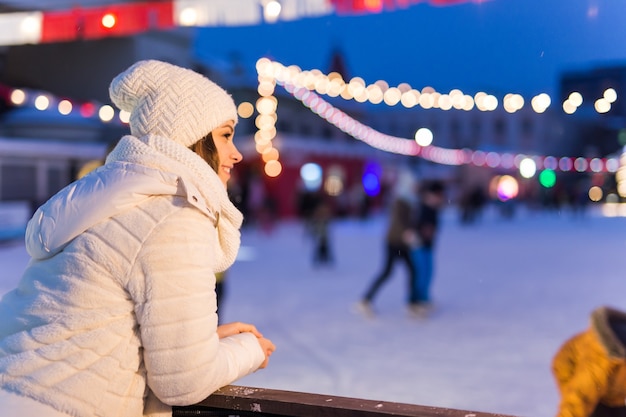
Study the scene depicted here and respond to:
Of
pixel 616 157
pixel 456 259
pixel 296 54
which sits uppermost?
pixel 296 54

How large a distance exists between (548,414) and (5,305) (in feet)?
9.64

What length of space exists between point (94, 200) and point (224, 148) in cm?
30

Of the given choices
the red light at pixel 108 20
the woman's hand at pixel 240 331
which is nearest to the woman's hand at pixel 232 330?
the woman's hand at pixel 240 331

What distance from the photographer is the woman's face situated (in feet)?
4.38

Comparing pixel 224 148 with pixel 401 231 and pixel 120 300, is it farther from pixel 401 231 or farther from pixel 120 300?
pixel 401 231

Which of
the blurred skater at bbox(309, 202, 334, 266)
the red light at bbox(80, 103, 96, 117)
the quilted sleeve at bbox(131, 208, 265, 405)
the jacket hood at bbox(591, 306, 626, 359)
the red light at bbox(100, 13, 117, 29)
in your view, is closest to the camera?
the quilted sleeve at bbox(131, 208, 265, 405)

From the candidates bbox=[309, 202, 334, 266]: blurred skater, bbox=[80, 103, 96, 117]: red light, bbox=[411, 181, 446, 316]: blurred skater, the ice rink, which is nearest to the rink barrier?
the ice rink

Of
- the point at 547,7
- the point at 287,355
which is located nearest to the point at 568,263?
the point at 287,355

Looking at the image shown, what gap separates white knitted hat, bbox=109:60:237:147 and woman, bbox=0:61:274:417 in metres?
0.04

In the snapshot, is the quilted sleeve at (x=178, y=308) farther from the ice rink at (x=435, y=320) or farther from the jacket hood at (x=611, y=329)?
the ice rink at (x=435, y=320)

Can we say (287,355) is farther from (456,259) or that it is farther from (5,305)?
(456,259)

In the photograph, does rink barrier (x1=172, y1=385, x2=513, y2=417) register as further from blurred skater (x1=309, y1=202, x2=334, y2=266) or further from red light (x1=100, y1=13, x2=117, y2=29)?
blurred skater (x1=309, y1=202, x2=334, y2=266)

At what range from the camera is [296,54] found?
16422mm

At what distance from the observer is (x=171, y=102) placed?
124 cm
